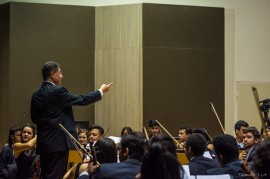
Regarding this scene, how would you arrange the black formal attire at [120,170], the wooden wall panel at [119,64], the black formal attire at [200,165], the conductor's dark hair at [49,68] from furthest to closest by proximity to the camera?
1. the wooden wall panel at [119,64]
2. the conductor's dark hair at [49,68]
3. the black formal attire at [200,165]
4. the black formal attire at [120,170]

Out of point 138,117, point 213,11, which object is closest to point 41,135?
point 138,117

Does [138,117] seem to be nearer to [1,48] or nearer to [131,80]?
[131,80]

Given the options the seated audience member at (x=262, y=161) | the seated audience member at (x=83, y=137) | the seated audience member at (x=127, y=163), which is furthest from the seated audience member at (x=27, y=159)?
the seated audience member at (x=262, y=161)

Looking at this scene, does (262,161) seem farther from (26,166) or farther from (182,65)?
(182,65)

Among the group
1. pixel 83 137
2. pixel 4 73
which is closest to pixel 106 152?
pixel 83 137

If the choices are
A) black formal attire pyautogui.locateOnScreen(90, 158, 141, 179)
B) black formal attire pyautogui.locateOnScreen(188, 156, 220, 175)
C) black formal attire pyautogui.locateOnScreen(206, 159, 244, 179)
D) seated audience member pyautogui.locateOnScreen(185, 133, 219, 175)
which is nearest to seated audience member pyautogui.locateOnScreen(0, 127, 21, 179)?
seated audience member pyautogui.locateOnScreen(185, 133, 219, 175)

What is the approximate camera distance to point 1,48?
33.5 ft

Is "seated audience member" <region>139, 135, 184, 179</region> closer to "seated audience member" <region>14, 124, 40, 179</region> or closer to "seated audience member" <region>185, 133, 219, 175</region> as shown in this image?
"seated audience member" <region>185, 133, 219, 175</region>

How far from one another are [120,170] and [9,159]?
12.7 ft

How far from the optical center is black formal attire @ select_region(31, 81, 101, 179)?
507cm

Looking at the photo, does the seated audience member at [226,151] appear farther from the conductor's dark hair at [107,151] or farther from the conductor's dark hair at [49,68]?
the conductor's dark hair at [49,68]

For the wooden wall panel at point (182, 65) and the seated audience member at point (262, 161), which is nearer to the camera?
the seated audience member at point (262, 161)

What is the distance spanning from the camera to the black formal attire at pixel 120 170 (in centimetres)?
385

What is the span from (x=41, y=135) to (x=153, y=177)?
2496 millimetres
